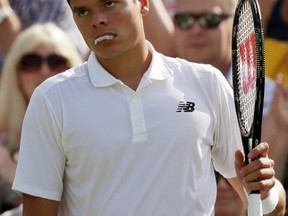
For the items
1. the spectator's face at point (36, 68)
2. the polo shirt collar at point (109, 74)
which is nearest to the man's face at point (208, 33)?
the spectator's face at point (36, 68)

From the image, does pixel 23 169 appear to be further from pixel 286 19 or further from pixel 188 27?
pixel 286 19

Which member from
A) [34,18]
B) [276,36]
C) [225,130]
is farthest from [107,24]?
[34,18]

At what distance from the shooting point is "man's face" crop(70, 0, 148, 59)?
375cm

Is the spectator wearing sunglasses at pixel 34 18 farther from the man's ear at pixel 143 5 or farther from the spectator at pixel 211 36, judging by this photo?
the man's ear at pixel 143 5

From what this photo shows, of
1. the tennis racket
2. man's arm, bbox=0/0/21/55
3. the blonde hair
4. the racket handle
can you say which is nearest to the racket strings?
the tennis racket

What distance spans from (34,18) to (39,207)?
3456 mm

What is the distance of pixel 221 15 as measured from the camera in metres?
6.42

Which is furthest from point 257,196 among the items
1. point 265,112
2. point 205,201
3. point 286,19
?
point 286,19

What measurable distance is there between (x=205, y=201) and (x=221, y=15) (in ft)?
9.27

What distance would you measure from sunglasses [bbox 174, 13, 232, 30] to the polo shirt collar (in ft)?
8.13

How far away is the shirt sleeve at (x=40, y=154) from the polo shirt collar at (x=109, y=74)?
0.76 ft

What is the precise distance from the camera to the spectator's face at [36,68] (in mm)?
6551

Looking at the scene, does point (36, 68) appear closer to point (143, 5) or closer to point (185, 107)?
point (143, 5)

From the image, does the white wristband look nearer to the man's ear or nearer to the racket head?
the racket head
